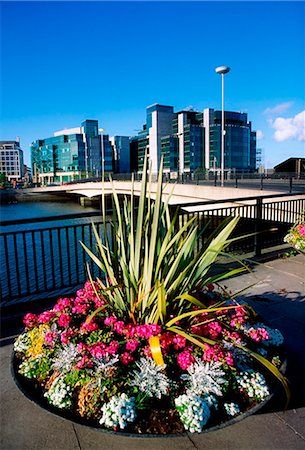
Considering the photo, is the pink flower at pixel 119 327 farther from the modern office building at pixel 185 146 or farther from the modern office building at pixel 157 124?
the modern office building at pixel 157 124

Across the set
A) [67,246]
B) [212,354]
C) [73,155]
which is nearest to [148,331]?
[212,354]

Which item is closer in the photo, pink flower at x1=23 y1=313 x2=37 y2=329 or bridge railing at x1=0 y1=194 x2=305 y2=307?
pink flower at x1=23 y1=313 x2=37 y2=329

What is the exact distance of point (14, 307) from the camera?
12.3 feet

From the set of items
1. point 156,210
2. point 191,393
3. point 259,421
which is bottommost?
point 259,421

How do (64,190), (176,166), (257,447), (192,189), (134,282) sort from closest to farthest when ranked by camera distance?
(257,447) → (134,282) → (192,189) → (64,190) → (176,166)

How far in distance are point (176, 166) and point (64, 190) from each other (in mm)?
60259

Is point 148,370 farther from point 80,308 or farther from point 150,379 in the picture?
point 80,308

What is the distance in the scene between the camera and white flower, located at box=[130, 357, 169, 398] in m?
1.85

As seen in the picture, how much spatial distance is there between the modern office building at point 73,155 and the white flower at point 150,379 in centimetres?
11175

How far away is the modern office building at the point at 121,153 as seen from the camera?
127m

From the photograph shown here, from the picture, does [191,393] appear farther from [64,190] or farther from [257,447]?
[64,190]

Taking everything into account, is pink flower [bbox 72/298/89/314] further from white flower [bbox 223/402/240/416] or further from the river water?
the river water

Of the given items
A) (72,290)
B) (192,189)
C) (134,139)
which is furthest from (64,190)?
(134,139)

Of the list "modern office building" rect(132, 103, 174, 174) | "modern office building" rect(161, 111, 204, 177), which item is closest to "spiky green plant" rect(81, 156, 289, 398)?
"modern office building" rect(161, 111, 204, 177)
